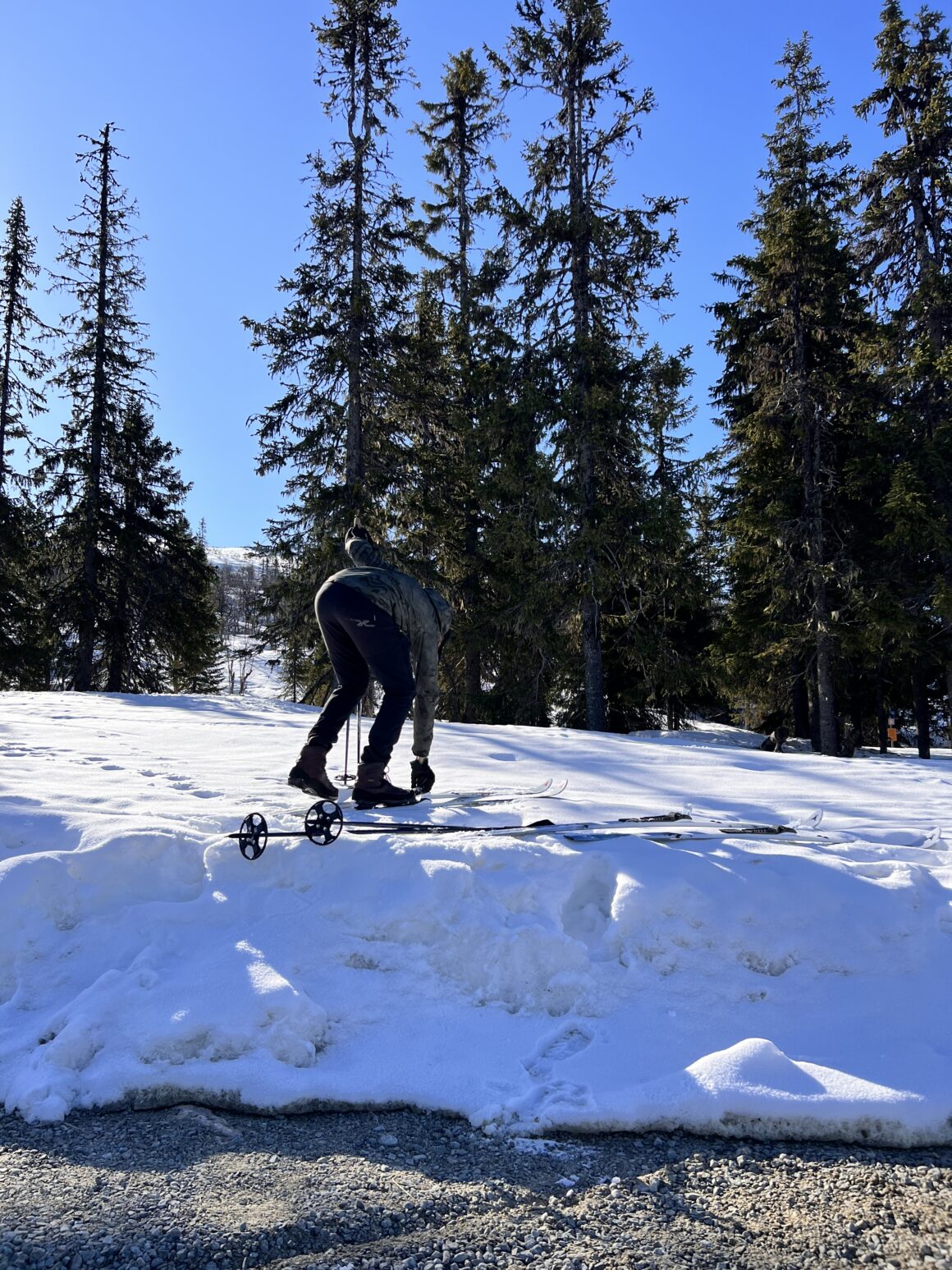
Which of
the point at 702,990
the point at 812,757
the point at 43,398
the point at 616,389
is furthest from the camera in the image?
the point at 43,398

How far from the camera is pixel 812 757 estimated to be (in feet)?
30.8

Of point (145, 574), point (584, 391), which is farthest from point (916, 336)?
point (145, 574)

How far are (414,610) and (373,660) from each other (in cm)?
50

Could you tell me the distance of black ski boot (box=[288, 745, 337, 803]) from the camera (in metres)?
5.33

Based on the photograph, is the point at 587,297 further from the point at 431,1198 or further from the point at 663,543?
the point at 431,1198

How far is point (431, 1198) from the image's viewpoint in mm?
2148

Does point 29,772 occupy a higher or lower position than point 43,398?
lower

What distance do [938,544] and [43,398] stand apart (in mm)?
25252

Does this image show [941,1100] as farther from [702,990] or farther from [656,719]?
[656,719]

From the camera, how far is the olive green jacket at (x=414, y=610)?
534 cm

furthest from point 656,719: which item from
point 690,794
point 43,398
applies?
point 43,398

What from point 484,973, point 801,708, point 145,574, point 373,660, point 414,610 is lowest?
point 484,973

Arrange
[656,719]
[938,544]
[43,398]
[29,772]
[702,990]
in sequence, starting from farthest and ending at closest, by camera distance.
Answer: [43,398], [656,719], [938,544], [29,772], [702,990]

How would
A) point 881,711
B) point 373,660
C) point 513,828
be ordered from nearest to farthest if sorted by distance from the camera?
point 513,828 → point 373,660 → point 881,711
